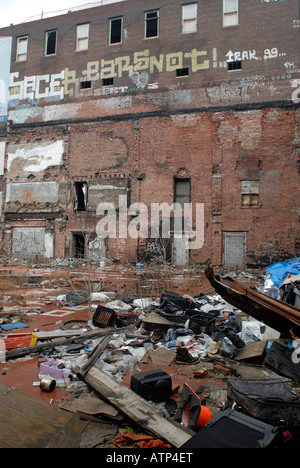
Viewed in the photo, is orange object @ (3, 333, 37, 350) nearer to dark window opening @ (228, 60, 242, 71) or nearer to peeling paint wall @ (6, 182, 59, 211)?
peeling paint wall @ (6, 182, 59, 211)

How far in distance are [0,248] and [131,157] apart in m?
11.2

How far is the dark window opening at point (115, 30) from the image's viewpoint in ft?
69.1

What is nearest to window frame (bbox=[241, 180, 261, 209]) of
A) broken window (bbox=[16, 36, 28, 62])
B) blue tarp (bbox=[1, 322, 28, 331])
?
blue tarp (bbox=[1, 322, 28, 331])

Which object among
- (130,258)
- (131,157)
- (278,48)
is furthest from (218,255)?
(278,48)

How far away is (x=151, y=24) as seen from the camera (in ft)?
67.4

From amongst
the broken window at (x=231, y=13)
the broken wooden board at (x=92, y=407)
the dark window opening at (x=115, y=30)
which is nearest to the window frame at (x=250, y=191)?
the broken window at (x=231, y=13)

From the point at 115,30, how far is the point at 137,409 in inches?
949

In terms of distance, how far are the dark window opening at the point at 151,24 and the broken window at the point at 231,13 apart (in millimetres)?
4417

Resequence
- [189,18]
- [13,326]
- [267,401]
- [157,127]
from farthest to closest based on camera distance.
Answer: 1. [189,18]
2. [157,127]
3. [13,326]
4. [267,401]

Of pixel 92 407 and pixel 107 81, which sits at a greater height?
pixel 107 81

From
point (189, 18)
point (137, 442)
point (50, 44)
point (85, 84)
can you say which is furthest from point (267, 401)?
point (50, 44)

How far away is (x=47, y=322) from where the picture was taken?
6512 millimetres

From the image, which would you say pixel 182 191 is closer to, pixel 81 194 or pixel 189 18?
pixel 81 194
